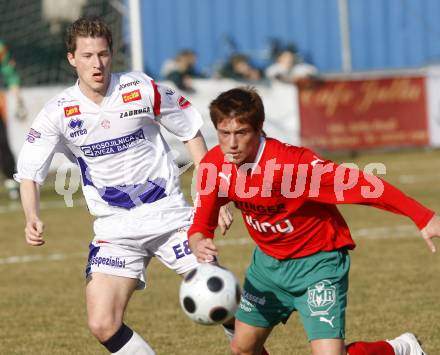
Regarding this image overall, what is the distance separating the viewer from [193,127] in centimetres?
655

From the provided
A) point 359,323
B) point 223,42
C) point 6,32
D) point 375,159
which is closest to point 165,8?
point 223,42

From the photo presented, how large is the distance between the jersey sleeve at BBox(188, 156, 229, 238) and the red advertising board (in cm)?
1498

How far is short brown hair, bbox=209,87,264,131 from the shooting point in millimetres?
5332

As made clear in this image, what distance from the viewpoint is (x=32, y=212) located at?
6.06 m

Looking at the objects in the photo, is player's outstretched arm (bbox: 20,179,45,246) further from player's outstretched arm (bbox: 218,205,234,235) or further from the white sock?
player's outstretched arm (bbox: 218,205,234,235)

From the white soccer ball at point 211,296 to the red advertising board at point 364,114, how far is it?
15.3 metres

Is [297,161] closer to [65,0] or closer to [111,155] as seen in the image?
[111,155]

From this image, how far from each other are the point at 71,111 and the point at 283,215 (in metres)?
1.43

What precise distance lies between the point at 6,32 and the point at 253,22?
672 centimetres

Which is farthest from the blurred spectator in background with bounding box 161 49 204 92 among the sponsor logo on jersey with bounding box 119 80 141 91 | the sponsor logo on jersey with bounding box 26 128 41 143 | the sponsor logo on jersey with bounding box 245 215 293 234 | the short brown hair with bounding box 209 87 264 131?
the short brown hair with bounding box 209 87 264 131

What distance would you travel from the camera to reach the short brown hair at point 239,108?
5332 millimetres

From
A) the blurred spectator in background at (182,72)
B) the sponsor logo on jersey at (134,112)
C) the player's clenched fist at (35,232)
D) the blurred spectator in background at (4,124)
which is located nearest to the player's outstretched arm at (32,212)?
the player's clenched fist at (35,232)

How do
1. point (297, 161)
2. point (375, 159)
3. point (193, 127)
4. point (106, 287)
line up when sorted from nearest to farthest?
1. point (297, 161)
2. point (106, 287)
3. point (193, 127)
4. point (375, 159)

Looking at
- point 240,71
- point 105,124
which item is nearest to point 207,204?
point 105,124
